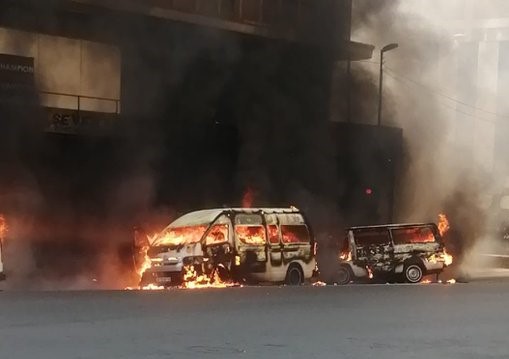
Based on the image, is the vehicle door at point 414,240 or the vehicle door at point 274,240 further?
the vehicle door at point 414,240

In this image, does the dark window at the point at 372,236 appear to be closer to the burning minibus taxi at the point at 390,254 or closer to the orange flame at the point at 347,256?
the burning minibus taxi at the point at 390,254

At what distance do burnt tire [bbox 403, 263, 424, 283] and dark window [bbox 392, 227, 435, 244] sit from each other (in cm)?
32

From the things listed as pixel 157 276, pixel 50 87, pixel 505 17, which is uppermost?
pixel 505 17

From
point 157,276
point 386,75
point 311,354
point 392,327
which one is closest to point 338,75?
point 386,75

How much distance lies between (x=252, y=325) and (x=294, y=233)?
15.1 feet

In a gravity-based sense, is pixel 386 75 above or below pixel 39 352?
above

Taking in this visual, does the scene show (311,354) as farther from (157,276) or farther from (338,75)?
(338,75)

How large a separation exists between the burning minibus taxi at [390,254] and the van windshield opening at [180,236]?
256cm

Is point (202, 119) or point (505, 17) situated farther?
point (202, 119)

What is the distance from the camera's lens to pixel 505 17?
34.5 feet

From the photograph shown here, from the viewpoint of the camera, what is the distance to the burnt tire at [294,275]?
9.39 meters

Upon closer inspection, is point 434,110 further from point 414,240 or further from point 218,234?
point 218,234

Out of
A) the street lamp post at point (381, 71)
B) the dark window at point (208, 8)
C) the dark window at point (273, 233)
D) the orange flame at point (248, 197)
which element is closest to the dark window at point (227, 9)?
the dark window at point (208, 8)

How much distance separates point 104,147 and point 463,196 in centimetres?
621
